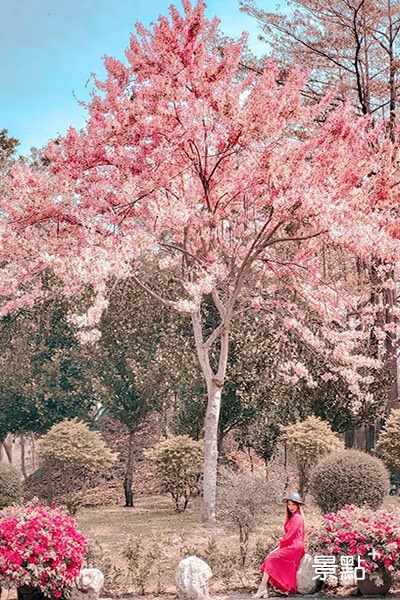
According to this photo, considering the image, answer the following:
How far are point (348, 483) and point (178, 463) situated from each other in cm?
544

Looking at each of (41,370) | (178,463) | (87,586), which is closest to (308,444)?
(178,463)

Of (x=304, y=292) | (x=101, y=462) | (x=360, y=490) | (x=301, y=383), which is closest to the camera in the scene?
(x=360, y=490)

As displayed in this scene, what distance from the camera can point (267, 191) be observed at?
1505cm

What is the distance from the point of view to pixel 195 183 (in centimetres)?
1681

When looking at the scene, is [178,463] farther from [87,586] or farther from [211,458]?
[87,586]

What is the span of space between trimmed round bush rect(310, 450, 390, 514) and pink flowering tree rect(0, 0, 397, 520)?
95.9 inches

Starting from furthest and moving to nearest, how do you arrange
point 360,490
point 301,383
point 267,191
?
point 301,383 < point 267,191 < point 360,490

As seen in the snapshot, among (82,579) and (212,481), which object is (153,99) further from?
(82,579)

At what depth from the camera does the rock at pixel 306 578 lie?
922cm

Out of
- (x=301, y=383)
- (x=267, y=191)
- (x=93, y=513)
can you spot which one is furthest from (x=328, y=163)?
(x=93, y=513)

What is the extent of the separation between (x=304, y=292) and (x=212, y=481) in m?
4.41

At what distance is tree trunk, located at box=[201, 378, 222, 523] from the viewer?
15.6 meters

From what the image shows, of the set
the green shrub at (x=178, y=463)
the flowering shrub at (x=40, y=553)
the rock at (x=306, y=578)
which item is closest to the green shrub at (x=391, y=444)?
the green shrub at (x=178, y=463)

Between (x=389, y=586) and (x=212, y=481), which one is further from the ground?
(x=212, y=481)
